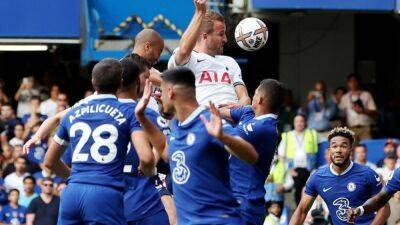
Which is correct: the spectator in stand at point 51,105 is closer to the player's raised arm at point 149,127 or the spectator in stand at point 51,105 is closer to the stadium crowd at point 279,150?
the stadium crowd at point 279,150

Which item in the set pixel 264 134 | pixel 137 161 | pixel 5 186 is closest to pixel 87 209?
pixel 137 161

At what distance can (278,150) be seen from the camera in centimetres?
2100

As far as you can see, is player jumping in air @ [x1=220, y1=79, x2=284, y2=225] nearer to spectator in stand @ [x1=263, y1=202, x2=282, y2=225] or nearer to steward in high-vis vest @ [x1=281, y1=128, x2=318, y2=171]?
spectator in stand @ [x1=263, y1=202, x2=282, y2=225]

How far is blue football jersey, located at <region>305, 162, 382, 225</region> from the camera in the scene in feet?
46.0

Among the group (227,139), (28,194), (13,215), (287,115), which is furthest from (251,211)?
(287,115)

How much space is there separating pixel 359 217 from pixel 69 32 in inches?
411

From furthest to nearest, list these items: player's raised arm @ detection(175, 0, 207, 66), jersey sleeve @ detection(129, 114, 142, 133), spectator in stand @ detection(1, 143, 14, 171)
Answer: spectator in stand @ detection(1, 143, 14, 171) < player's raised arm @ detection(175, 0, 207, 66) < jersey sleeve @ detection(129, 114, 142, 133)

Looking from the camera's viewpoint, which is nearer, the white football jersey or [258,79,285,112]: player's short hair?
[258,79,285,112]: player's short hair

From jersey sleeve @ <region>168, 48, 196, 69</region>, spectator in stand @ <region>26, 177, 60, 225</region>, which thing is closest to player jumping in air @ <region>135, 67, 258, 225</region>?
jersey sleeve @ <region>168, 48, 196, 69</region>

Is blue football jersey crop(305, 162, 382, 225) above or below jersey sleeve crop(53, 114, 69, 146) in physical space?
below

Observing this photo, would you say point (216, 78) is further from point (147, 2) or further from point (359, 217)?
point (147, 2)

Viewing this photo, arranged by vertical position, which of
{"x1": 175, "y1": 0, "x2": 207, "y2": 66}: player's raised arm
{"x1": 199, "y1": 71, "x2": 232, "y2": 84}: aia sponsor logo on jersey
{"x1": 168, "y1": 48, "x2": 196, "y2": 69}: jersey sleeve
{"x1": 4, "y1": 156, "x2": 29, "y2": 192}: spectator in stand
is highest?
{"x1": 175, "y1": 0, "x2": 207, "y2": 66}: player's raised arm

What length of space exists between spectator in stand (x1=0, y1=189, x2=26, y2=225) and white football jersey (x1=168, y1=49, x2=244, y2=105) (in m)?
8.00

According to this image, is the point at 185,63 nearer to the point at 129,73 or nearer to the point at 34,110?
the point at 129,73
